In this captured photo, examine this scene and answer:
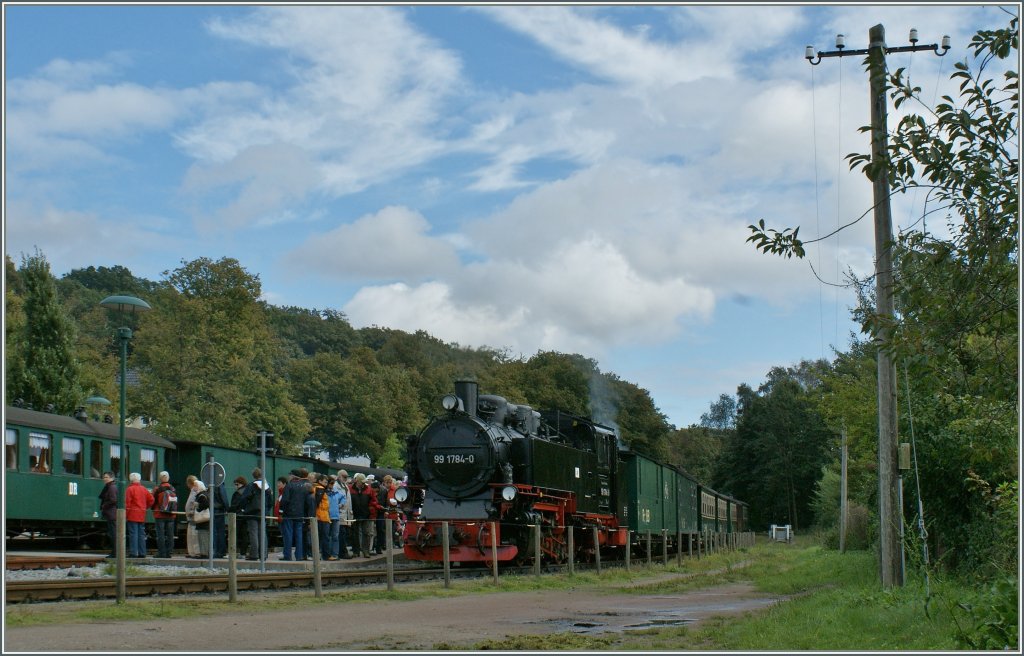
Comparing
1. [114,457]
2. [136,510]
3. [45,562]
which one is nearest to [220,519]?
[136,510]

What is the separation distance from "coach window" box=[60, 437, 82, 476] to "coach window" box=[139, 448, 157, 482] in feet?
8.30

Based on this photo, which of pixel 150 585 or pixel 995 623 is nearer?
pixel 995 623

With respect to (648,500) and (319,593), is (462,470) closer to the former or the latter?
(319,593)

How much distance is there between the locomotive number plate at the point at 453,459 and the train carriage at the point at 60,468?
8.03 m

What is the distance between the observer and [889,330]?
9.60 metres

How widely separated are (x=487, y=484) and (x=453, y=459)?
3.09 feet

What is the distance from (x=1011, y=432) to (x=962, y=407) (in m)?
1.88

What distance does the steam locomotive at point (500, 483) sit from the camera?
21469 millimetres

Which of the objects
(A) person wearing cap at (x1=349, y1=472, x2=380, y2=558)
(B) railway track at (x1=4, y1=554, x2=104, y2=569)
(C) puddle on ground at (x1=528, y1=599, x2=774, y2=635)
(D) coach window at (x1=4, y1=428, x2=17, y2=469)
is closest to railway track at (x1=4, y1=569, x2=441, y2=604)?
(B) railway track at (x1=4, y1=554, x2=104, y2=569)

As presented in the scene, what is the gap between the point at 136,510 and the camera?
19.1m

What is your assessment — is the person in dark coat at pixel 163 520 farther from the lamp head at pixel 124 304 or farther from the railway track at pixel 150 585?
the railway track at pixel 150 585

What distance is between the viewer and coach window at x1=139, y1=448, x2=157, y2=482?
2780 cm

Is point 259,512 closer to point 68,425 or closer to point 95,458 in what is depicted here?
point 68,425

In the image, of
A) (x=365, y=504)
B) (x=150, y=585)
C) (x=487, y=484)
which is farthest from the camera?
(x=365, y=504)
